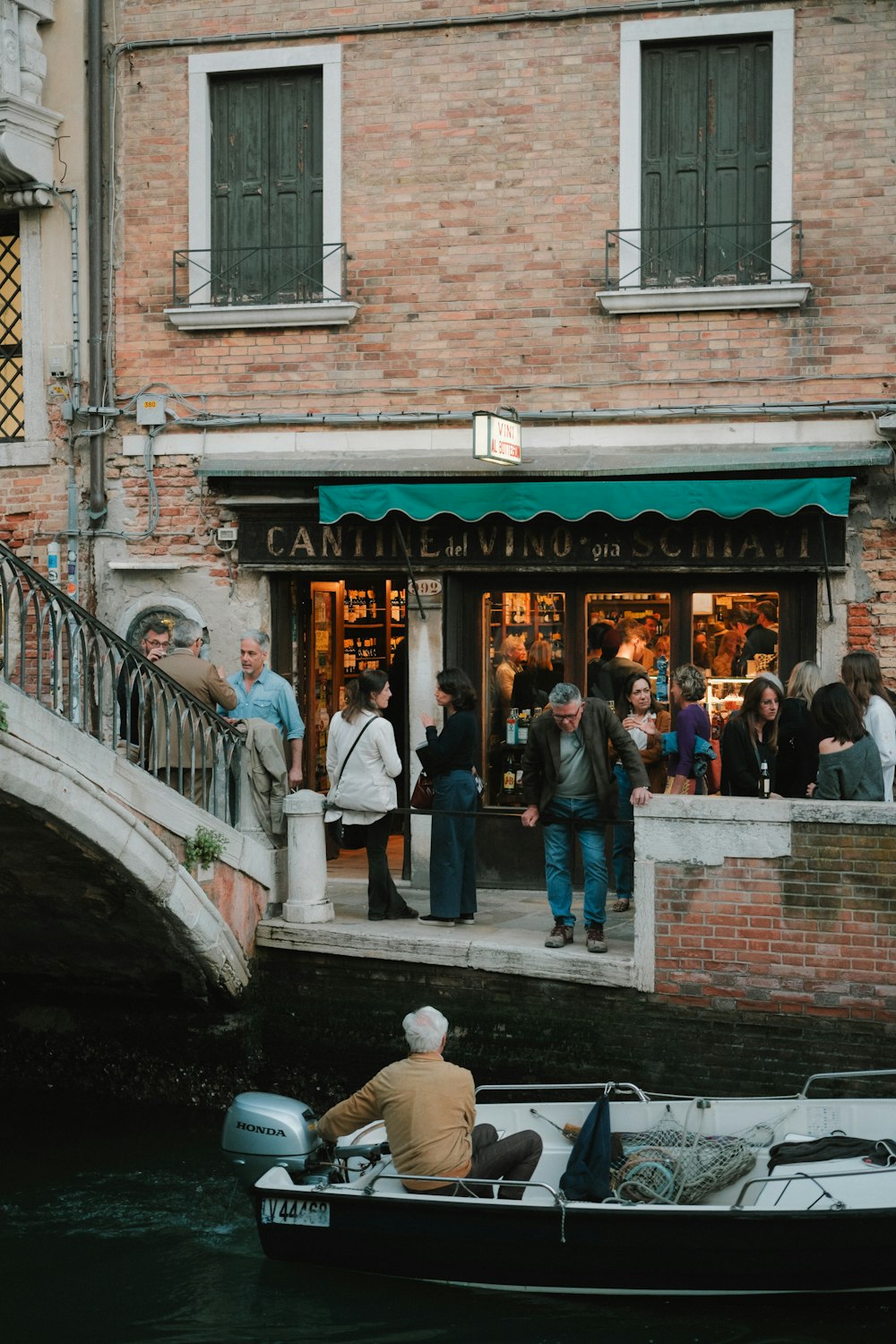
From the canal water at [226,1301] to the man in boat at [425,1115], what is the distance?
0.60m

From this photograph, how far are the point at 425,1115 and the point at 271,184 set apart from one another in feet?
22.5

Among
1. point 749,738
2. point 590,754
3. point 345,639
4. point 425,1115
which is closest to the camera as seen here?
point 425,1115

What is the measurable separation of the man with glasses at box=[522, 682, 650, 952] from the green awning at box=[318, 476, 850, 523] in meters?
1.50

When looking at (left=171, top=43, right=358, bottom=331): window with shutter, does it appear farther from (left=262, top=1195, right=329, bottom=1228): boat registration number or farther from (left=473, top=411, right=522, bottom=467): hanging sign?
(left=262, top=1195, right=329, bottom=1228): boat registration number

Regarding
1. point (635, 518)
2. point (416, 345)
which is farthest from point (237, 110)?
point (635, 518)

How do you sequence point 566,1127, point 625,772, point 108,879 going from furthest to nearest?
point 625,772
point 108,879
point 566,1127

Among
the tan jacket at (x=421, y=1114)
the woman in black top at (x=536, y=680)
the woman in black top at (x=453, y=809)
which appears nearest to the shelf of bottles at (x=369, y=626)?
the woman in black top at (x=536, y=680)

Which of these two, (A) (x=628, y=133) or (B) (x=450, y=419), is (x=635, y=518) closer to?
(B) (x=450, y=419)

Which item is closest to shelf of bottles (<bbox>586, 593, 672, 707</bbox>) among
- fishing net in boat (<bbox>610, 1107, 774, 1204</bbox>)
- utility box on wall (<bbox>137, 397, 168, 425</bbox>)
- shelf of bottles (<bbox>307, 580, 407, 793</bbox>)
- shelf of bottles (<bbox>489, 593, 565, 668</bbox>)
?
shelf of bottles (<bbox>489, 593, 565, 668</bbox>)

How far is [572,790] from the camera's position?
9.27 m

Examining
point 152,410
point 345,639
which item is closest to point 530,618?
point 345,639

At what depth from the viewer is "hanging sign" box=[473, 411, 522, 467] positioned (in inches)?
387

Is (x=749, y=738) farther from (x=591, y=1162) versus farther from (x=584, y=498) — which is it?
(x=591, y=1162)

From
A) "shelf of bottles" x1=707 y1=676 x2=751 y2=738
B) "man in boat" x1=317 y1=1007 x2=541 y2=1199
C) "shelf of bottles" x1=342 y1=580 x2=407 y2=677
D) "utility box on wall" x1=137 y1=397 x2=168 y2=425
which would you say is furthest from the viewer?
"shelf of bottles" x1=342 y1=580 x2=407 y2=677
